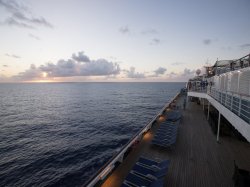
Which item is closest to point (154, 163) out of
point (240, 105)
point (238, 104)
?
point (240, 105)

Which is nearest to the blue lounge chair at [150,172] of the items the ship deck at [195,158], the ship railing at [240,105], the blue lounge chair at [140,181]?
the blue lounge chair at [140,181]

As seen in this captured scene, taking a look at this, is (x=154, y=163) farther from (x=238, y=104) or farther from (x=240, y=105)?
(x=238, y=104)

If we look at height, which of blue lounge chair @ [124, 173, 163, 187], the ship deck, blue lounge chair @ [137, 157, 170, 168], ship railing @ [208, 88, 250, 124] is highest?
ship railing @ [208, 88, 250, 124]

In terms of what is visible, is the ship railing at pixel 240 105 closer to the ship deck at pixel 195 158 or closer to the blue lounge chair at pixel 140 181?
the ship deck at pixel 195 158

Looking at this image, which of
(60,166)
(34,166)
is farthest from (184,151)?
(34,166)

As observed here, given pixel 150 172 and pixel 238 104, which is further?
pixel 238 104

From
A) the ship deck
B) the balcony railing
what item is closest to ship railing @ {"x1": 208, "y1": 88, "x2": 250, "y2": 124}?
the balcony railing

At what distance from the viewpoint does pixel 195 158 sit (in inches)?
369

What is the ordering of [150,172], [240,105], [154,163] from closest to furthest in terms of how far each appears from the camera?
[150,172], [240,105], [154,163]

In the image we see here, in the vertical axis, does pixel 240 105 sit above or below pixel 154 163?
above

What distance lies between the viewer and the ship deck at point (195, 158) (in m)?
7.37

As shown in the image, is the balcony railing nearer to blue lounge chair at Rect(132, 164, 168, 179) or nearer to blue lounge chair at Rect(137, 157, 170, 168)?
blue lounge chair at Rect(137, 157, 170, 168)

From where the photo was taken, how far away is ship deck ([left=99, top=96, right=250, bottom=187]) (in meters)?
7.37

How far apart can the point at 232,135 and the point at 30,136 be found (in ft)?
83.1
